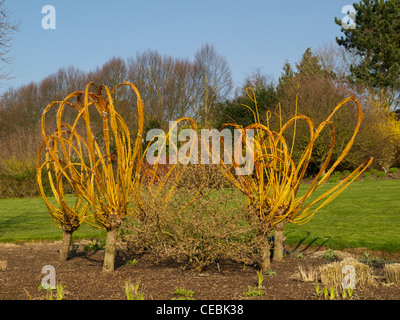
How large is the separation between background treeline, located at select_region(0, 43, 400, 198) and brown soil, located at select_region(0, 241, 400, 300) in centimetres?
1323

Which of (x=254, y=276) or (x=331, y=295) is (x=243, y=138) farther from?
(x=331, y=295)

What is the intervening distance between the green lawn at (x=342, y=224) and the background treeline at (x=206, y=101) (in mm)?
5723

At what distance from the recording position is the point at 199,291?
14.8ft

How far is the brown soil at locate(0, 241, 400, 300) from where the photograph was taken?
436 cm

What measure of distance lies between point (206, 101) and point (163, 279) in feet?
86.4

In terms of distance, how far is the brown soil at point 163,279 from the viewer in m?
4.36

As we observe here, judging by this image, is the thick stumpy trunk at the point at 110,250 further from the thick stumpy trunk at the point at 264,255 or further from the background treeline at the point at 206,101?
the background treeline at the point at 206,101

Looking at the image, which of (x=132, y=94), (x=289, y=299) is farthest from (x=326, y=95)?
(x=289, y=299)

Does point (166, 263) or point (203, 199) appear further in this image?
point (166, 263)

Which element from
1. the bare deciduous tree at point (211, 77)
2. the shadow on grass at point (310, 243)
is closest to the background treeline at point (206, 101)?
the bare deciduous tree at point (211, 77)

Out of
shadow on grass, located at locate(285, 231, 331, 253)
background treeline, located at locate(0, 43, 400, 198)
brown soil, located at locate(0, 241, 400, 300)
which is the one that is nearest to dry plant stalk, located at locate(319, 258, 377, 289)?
brown soil, located at locate(0, 241, 400, 300)

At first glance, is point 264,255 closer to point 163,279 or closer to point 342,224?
point 163,279

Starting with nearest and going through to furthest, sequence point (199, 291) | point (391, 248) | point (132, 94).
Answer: point (199, 291)
point (391, 248)
point (132, 94)
